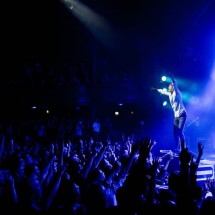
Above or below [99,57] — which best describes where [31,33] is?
above

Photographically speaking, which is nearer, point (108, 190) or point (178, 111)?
point (108, 190)

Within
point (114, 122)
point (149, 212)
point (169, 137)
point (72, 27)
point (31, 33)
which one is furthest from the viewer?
point (114, 122)

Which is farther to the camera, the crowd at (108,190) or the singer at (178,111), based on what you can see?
the singer at (178,111)

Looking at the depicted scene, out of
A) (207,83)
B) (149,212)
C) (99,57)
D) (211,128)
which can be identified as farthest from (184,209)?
(211,128)

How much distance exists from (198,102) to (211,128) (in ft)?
7.21

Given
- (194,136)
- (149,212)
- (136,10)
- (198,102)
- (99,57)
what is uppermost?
(136,10)

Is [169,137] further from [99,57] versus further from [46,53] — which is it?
[46,53]

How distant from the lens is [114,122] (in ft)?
46.5

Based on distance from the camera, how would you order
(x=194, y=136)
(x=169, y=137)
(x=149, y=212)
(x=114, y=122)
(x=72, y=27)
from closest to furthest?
1. (x=149, y=212)
2. (x=169, y=137)
3. (x=72, y=27)
4. (x=114, y=122)
5. (x=194, y=136)

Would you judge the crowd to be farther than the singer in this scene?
No

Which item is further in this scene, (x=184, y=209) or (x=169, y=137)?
(x=169, y=137)

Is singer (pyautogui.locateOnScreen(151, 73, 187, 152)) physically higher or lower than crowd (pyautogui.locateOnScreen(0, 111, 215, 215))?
higher

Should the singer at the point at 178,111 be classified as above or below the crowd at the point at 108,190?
above

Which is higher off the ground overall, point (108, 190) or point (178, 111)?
point (178, 111)
